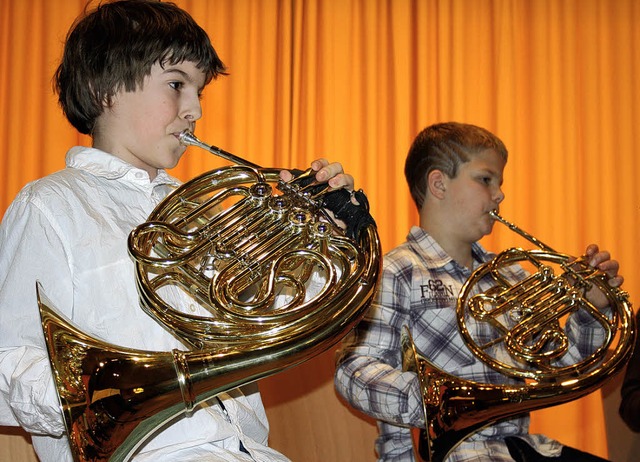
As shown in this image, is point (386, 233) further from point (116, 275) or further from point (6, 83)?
point (116, 275)

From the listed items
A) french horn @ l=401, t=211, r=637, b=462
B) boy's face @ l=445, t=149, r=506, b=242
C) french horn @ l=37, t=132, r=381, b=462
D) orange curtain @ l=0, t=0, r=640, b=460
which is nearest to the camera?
french horn @ l=37, t=132, r=381, b=462

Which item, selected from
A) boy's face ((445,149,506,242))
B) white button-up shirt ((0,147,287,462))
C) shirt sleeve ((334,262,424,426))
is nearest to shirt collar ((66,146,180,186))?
white button-up shirt ((0,147,287,462))

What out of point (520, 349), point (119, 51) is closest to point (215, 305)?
point (119, 51)

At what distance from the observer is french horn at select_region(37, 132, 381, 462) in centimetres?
98

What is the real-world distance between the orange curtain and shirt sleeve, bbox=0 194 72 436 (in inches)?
62.4

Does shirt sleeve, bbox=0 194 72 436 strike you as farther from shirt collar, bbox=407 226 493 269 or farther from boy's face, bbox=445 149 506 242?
boy's face, bbox=445 149 506 242

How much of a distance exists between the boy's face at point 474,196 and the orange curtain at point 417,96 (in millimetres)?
879

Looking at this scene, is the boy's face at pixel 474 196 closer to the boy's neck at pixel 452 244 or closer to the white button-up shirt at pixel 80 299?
the boy's neck at pixel 452 244

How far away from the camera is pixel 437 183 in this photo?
1982 millimetres

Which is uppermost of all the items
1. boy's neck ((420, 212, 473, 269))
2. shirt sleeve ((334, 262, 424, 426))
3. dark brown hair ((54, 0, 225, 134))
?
dark brown hair ((54, 0, 225, 134))

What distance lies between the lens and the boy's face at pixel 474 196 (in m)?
1.92

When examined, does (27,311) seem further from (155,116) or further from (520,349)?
(520,349)

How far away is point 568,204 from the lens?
9.57ft

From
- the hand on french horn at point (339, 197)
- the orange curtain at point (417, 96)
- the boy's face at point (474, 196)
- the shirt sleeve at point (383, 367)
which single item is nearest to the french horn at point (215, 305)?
the hand on french horn at point (339, 197)
